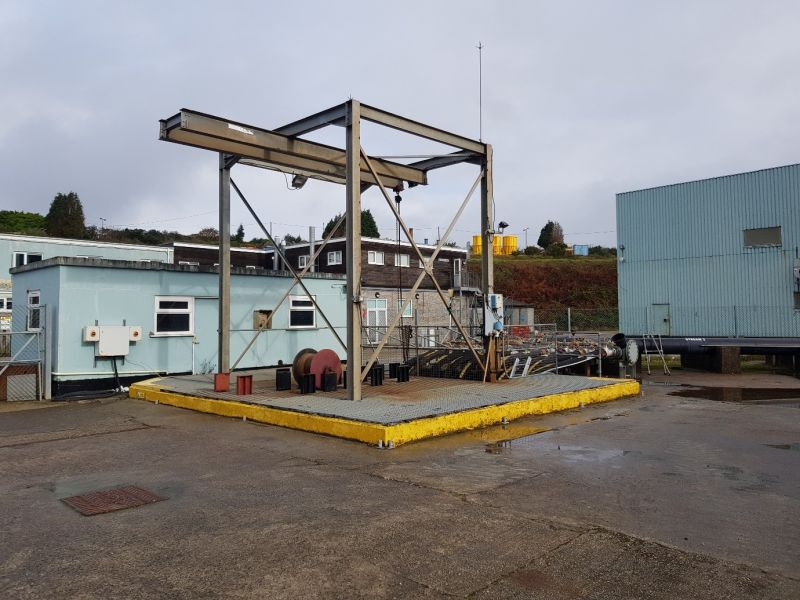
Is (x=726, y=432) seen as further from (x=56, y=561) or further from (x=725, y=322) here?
(x=725, y=322)

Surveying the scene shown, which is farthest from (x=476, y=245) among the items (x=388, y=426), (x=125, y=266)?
(x=388, y=426)

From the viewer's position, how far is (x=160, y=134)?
1178cm

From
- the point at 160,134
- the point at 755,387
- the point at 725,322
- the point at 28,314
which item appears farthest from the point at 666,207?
the point at 28,314

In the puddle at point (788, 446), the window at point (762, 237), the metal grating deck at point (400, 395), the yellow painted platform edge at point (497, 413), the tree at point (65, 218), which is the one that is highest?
the tree at point (65, 218)

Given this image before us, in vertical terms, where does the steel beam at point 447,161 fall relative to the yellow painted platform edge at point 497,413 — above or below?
above

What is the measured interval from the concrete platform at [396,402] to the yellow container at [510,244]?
6609 centimetres

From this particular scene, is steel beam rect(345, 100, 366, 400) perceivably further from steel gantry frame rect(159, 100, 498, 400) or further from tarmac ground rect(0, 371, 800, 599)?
tarmac ground rect(0, 371, 800, 599)

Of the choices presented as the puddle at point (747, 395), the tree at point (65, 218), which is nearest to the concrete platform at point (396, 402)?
the puddle at point (747, 395)

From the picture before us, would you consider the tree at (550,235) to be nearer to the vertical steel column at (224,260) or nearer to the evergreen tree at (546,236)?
the evergreen tree at (546,236)

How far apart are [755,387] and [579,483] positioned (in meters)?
13.2

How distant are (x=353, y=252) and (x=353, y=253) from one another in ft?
0.06

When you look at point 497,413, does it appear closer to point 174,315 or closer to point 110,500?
point 110,500

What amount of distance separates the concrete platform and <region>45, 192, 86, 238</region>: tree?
57.0m

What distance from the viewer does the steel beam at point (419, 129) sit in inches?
460
